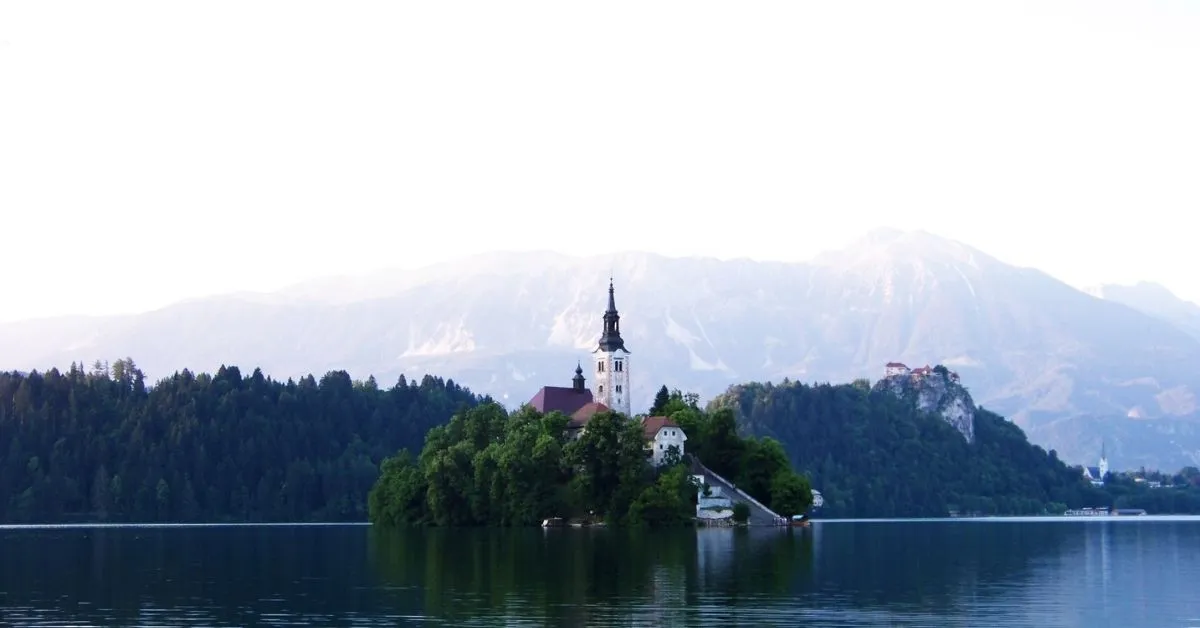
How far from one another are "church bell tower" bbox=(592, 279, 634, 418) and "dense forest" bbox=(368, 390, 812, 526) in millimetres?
12060

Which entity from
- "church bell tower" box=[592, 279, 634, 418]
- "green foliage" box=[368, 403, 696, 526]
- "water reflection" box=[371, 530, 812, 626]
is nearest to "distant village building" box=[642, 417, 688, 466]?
"green foliage" box=[368, 403, 696, 526]

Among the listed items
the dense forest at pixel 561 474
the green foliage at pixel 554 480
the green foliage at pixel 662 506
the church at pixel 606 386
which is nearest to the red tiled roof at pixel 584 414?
the church at pixel 606 386

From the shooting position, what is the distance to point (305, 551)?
4286 inches

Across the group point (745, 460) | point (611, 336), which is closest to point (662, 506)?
point (745, 460)

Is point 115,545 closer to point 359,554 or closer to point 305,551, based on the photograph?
point 305,551

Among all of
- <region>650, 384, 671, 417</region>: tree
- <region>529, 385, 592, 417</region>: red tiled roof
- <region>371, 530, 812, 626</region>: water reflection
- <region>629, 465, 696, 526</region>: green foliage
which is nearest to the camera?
<region>371, 530, 812, 626</region>: water reflection

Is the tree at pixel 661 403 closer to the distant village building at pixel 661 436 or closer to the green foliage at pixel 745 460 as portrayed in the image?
the green foliage at pixel 745 460

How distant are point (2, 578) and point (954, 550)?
61155 millimetres

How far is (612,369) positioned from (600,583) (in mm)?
119258

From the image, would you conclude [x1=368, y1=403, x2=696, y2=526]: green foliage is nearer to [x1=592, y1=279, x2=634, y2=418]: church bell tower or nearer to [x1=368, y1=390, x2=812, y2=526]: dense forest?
[x1=368, y1=390, x2=812, y2=526]: dense forest

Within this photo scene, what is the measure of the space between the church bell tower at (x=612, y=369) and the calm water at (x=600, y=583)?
69.1 m

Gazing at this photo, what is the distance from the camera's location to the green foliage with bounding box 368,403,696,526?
15575 centimetres

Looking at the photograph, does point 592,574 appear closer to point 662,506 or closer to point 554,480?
point 662,506

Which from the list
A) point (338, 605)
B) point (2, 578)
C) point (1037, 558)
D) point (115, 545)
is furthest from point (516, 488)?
point (338, 605)
